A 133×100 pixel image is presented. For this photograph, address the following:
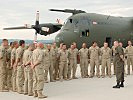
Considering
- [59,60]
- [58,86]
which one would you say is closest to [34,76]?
[58,86]

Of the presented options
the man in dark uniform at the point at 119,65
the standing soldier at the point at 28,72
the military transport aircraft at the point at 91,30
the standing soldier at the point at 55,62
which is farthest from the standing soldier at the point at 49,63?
the military transport aircraft at the point at 91,30

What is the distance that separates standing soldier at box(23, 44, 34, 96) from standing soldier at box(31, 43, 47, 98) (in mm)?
342

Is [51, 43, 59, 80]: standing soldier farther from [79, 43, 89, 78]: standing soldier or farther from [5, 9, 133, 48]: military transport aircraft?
[5, 9, 133, 48]: military transport aircraft

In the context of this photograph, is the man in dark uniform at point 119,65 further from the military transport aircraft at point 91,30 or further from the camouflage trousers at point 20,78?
the military transport aircraft at point 91,30

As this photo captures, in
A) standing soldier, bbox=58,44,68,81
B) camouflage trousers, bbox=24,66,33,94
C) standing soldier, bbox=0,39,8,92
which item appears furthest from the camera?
standing soldier, bbox=58,44,68,81

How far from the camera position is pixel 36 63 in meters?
8.84

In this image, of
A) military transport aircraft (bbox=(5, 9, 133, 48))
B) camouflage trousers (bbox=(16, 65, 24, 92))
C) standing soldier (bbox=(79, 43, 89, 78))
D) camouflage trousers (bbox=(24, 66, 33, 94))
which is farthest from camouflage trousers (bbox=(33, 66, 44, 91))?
military transport aircraft (bbox=(5, 9, 133, 48))

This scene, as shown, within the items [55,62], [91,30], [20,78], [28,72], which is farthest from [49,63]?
[91,30]

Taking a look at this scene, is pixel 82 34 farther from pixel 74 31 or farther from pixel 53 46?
pixel 53 46

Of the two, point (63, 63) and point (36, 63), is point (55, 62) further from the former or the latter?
point (36, 63)

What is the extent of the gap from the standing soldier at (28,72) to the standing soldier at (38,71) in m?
0.34

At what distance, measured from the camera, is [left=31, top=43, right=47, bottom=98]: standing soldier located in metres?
8.86

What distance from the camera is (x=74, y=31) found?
20016mm

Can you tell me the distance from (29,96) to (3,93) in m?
1.19
